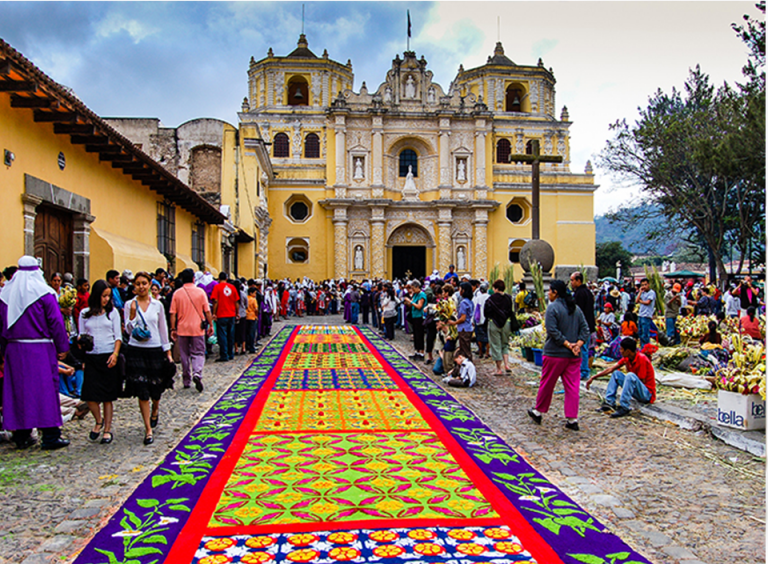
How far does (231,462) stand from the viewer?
5219mm

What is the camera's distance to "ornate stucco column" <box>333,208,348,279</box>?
35.1 m

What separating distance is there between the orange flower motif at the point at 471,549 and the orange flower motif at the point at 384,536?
405 mm

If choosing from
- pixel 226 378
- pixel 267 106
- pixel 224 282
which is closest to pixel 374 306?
pixel 224 282

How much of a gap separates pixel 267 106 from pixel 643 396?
33749mm

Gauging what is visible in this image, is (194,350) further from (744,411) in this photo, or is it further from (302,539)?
(744,411)

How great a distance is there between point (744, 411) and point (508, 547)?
3772 mm

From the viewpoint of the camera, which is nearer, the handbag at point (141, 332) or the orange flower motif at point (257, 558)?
the orange flower motif at point (257, 558)

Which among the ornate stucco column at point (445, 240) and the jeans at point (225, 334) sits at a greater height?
the ornate stucco column at point (445, 240)

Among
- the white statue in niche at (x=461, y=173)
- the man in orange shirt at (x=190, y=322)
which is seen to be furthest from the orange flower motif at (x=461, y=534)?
the white statue in niche at (x=461, y=173)

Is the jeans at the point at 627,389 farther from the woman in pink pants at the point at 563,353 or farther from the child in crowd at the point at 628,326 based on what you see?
the child in crowd at the point at 628,326

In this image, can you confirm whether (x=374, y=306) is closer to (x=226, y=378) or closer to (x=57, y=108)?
(x=226, y=378)

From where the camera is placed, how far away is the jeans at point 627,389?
23.9ft

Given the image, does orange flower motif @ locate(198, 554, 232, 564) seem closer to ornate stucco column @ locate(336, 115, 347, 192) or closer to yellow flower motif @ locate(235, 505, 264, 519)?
yellow flower motif @ locate(235, 505, 264, 519)

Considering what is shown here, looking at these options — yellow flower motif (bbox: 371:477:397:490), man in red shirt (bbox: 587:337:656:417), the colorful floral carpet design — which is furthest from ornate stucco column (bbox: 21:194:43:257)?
man in red shirt (bbox: 587:337:656:417)
